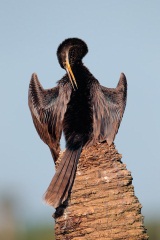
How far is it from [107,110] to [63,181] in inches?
61.2

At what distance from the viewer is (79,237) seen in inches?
336

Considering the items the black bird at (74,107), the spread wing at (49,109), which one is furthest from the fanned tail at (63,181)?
the spread wing at (49,109)

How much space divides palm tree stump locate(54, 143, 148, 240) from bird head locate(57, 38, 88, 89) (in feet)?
→ 6.37

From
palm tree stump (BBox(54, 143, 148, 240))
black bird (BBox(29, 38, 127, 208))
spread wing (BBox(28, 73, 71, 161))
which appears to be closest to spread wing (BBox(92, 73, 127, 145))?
black bird (BBox(29, 38, 127, 208))

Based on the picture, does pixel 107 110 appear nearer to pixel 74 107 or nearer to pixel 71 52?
pixel 74 107

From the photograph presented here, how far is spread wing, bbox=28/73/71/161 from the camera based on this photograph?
9938 mm

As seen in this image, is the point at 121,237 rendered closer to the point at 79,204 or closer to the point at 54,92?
the point at 79,204

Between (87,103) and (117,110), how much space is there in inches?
25.3

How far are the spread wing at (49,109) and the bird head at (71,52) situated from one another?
37 centimetres

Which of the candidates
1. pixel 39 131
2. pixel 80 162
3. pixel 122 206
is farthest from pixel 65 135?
pixel 122 206

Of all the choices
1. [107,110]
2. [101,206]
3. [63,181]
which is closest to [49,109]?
[107,110]

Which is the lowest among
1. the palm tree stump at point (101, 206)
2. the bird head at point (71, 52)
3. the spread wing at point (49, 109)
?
the palm tree stump at point (101, 206)

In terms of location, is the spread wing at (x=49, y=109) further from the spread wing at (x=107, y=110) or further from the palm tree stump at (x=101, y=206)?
the palm tree stump at (x=101, y=206)

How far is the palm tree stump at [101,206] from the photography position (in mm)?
8523
